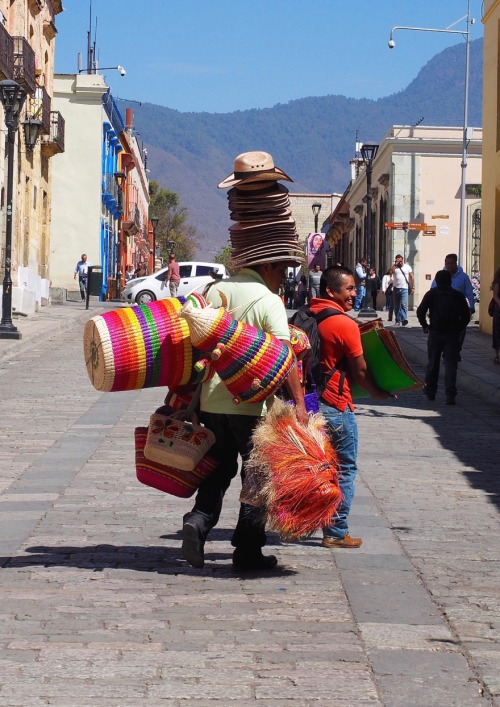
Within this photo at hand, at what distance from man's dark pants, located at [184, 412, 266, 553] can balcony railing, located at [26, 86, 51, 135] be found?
27904mm

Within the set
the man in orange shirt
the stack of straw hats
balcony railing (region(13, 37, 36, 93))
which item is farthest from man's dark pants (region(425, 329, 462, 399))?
balcony railing (region(13, 37, 36, 93))

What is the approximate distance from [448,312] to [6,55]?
635 inches

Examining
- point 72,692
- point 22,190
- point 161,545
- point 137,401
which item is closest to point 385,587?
point 161,545

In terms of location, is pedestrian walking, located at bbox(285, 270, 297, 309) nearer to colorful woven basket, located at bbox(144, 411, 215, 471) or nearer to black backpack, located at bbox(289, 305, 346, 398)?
black backpack, located at bbox(289, 305, 346, 398)

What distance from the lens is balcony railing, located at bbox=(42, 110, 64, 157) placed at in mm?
36000

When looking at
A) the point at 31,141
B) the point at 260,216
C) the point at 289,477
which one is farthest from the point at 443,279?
the point at 31,141

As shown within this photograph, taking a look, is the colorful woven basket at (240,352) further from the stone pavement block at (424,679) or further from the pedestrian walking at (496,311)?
the pedestrian walking at (496,311)

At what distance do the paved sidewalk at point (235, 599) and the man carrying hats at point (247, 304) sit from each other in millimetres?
216

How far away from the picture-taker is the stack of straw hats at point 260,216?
581cm

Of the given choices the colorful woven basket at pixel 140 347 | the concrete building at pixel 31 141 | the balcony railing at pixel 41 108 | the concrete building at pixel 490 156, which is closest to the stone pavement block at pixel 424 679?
the colorful woven basket at pixel 140 347

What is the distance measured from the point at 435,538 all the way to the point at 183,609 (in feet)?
6.88

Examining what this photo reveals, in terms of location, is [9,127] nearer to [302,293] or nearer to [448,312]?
[448,312]

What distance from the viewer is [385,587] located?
18.3 ft

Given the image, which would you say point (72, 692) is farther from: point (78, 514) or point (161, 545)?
point (78, 514)
